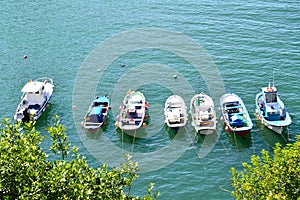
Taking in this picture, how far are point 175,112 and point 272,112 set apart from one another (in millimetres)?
11755

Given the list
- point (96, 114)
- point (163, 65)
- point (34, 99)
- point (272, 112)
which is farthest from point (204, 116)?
point (34, 99)

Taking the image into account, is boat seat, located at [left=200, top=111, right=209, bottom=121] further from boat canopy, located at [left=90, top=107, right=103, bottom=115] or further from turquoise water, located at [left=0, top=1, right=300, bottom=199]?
boat canopy, located at [left=90, top=107, right=103, bottom=115]

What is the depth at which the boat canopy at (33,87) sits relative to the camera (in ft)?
201

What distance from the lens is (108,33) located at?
80.7m

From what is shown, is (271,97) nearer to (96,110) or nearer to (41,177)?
(96,110)

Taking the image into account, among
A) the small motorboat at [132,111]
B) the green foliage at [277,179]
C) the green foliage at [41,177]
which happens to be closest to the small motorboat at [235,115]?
the small motorboat at [132,111]

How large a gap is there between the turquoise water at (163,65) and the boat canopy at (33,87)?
9.62 feet

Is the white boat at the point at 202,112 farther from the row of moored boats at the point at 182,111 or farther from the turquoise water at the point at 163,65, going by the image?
the turquoise water at the point at 163,65

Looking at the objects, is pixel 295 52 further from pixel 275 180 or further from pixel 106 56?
pixel 275 180

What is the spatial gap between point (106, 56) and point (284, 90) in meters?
28.2

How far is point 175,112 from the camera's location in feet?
188

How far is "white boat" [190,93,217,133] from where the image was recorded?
5559cm

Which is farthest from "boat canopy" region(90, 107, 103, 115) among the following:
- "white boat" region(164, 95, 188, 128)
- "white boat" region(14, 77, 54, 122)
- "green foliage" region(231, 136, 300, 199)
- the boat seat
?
"green foliage" region(231, 136, 300, 199)

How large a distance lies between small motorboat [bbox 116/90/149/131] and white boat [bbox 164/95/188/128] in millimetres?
3041
